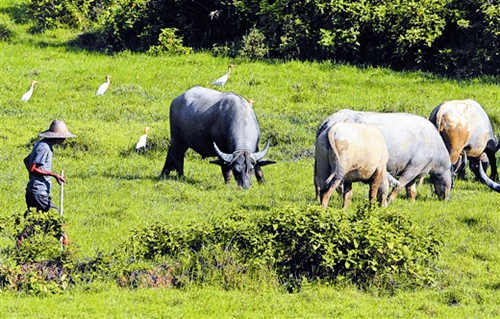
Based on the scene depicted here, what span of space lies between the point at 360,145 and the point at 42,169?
15.7ft

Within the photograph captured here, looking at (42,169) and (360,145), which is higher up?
(42,169)

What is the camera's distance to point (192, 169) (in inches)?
767

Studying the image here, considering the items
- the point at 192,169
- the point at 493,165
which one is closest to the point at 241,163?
the point at 192,169

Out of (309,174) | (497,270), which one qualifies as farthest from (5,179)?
(497,270)

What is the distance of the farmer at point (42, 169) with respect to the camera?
40.0 ft

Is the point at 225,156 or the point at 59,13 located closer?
the point at 225,156

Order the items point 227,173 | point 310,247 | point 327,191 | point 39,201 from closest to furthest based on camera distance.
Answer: point 310,247 < point 39,201 < point 327,191 < point 227,173

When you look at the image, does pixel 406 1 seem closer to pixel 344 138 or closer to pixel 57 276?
pixel 344 138

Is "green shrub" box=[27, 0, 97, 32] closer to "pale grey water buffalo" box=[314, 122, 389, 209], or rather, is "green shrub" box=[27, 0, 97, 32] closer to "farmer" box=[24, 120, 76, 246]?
"pale grey water buffalo" box=[314, 122, 389, 209]

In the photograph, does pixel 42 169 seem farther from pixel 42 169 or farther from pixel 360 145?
pixel 360 145

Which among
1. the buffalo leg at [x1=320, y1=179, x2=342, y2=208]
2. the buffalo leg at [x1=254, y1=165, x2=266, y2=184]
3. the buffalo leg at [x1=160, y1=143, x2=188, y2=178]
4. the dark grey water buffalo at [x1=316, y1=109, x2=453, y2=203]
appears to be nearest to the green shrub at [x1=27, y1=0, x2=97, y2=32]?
the buffalo leg at [x1=160, y1=143, x2=188, y2=178]

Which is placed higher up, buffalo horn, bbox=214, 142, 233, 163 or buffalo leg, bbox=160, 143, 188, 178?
buffalo horn, bbox=214, 142, 233, 163

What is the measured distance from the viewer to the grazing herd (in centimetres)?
1450

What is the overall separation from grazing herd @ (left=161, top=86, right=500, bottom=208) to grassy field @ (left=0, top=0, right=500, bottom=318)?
1.56 feet
